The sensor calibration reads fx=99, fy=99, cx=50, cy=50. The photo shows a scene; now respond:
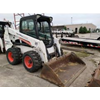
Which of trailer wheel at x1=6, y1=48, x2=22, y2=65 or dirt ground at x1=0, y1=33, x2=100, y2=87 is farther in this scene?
trailer wheel at x1=6, y1=48, x2=22, y2=65

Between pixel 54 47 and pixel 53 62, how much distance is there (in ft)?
3.32

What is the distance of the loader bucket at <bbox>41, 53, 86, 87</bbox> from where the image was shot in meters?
3.04

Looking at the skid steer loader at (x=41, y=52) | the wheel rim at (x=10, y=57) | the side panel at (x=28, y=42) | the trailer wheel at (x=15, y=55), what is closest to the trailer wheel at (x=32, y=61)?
the skid steer loader at (x=41, y=52)

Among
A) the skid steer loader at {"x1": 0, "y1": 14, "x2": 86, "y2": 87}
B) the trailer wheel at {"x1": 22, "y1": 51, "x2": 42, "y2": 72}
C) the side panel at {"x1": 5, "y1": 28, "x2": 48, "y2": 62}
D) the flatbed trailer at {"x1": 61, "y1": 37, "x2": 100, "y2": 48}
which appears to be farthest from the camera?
the flatbed trailer at {"x1": 61, "y1": 37, "x2": 100, "y2": 48}

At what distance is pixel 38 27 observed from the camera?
420 cm

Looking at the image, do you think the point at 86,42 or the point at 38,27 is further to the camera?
the point at 86,42

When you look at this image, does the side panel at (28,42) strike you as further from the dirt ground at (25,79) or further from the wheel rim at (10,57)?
the dirt ground at (25,79)

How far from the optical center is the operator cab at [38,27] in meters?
3.98

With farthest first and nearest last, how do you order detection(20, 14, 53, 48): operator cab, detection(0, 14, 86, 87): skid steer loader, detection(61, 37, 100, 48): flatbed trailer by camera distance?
1. detection(61, 37, 100, 48): flatbed trailer
2. detection(20, 14, 53, 48): operator cab
3. detection(0, 14, 86, 87): skid steer loader

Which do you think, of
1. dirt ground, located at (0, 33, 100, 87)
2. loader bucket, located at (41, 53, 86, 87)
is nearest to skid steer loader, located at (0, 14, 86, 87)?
loader bucket, located at (41, 53, 86, 87)

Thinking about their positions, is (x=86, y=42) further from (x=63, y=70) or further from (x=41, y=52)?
(x=41, y=52)

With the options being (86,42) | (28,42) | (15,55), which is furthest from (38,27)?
(86,42)

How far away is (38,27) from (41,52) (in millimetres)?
1142

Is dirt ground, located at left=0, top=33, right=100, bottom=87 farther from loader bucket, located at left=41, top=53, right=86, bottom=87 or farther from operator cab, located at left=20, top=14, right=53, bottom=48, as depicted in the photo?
operator cab, located at left=20, top=14, right=53, bottom=48
